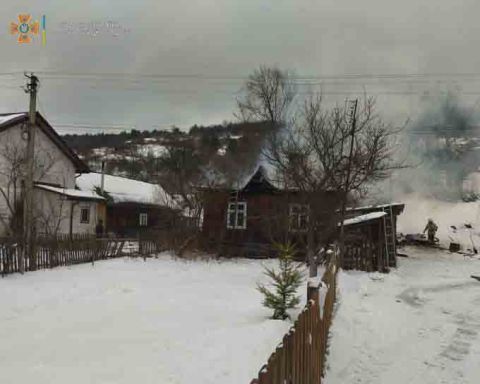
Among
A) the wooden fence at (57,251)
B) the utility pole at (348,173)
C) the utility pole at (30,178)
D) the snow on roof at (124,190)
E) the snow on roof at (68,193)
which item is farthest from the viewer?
the snow on roof at (124,190)

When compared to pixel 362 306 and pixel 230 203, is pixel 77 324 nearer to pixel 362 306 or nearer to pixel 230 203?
pixel 362 306

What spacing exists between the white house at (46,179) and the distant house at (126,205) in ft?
12.2

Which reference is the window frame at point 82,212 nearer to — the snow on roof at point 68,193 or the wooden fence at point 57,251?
the snow on roof at point 68,193

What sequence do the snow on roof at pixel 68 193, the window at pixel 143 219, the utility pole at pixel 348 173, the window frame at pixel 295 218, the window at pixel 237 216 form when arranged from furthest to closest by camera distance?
the window at pixel 143 219, the snow on roof at pixel 68 193, the window at pixel 237 216, the window frame at pixel 295 218, the utility pole at pixel 348 173

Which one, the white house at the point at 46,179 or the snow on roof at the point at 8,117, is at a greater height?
the snow on roof at the point at 8,117

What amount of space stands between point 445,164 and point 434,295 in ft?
55.0

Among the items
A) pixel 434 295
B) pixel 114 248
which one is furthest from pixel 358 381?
pixel 114 248

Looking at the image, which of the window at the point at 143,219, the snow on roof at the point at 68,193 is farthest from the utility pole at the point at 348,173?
the window at the point at 143,219

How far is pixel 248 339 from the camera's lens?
20.6ft

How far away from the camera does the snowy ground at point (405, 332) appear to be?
5.35 m

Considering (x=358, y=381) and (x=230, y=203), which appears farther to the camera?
(x=230, y=203)

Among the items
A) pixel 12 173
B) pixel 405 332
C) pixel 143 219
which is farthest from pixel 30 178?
pixel 143 219

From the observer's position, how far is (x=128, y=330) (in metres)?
7.01

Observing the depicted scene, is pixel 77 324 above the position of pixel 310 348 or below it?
below
